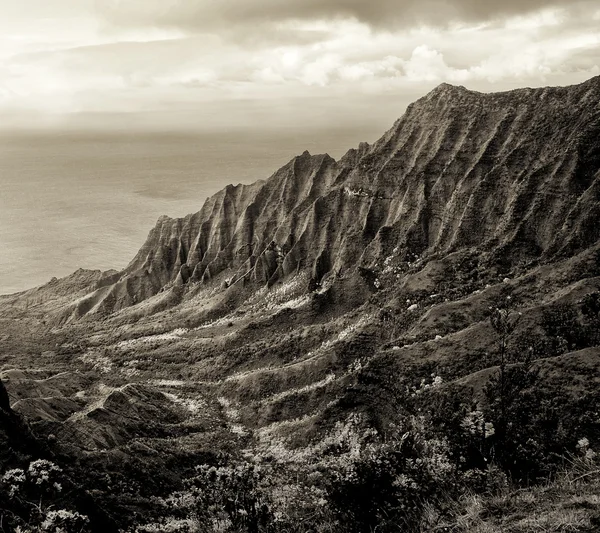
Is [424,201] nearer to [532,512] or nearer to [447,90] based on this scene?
[447,90]

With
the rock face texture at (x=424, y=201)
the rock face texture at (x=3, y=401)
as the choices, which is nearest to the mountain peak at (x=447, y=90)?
the rock face texture at (x=424, y=201)

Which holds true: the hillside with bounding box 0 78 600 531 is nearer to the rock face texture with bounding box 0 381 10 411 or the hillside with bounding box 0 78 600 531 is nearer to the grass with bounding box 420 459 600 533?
the grass with bounding box 420 459 600 533

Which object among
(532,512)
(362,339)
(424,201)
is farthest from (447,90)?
(532,512)

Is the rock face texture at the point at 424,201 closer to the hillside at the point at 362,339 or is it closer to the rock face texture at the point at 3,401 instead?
the hillside at the point at 362,339

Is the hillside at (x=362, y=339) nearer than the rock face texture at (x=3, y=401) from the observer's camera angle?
Yes

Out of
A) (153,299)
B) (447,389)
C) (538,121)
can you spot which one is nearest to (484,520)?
(447,389)
